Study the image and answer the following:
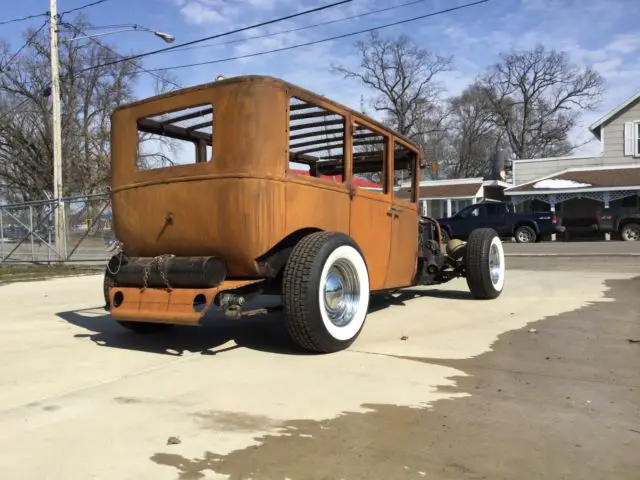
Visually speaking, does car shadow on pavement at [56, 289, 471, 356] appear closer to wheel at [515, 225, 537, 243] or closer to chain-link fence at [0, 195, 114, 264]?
chain-link fence at [0, 195, 114, 264]

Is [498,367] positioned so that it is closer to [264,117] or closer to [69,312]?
[264,117]

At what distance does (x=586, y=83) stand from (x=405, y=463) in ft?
172

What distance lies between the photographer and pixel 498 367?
4.38 m

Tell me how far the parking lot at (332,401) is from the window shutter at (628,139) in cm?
2179

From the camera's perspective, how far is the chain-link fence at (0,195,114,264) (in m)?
16.5

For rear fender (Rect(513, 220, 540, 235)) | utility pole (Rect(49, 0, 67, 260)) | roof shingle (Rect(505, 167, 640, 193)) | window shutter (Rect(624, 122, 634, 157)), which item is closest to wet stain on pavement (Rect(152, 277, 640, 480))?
utility pole (Rect(49, 0, 67, 260))

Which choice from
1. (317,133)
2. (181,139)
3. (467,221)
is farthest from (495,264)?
(467,221)

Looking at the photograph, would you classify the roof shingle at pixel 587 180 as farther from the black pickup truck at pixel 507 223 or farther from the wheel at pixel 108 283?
the wheel at pixel 108 283

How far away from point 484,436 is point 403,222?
3.77m

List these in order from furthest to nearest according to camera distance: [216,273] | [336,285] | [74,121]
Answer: [74,121]
[336,285]
[216,273]

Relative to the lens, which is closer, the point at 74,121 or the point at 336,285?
the point at 336,285

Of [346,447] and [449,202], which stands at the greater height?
[449,202]

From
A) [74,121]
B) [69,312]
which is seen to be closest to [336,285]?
[69,312]

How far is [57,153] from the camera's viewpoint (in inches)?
687
